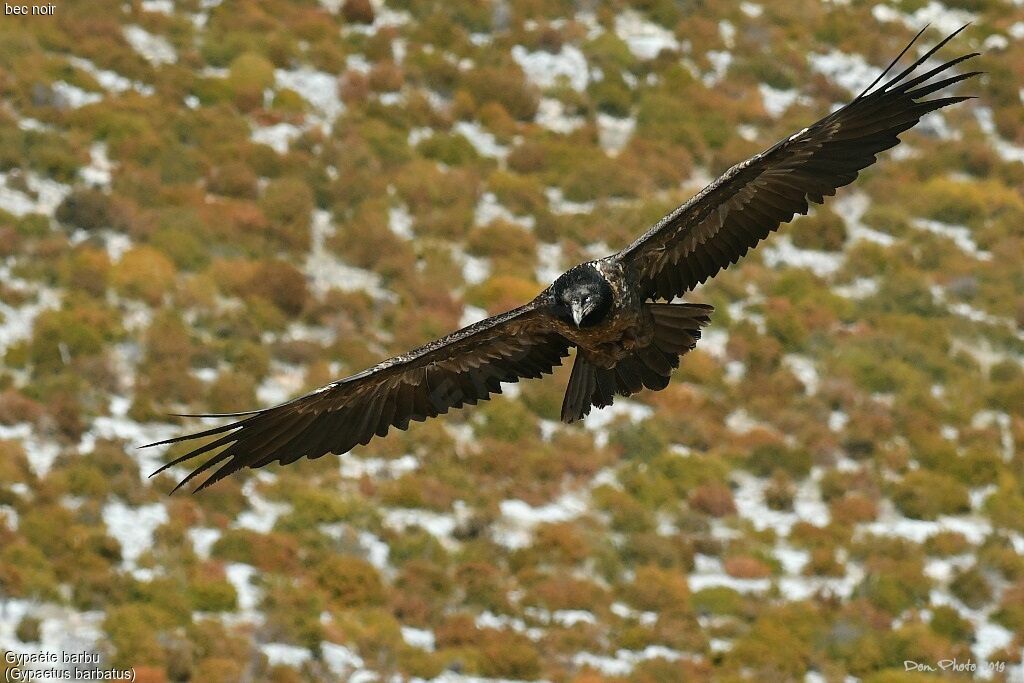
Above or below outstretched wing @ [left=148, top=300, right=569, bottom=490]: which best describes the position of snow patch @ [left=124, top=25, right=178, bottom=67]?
above

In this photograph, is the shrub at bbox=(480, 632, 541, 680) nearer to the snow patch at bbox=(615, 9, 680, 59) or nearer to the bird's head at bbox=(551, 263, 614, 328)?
the bird's head at bbox=(551, 263, 614, 328)

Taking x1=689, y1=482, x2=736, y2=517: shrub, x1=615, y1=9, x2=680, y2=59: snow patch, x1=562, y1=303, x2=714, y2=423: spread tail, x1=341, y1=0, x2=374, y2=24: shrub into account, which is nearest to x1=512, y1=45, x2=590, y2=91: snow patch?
x1=615, y1=9, x2=680, y2=59: snow patch

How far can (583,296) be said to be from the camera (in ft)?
36.3

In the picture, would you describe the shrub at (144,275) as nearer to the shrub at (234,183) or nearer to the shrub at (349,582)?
the shrub at (234,183)

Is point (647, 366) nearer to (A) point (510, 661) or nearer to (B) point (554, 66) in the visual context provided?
(A) point (510, 661)

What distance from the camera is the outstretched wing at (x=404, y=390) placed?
11984 mm

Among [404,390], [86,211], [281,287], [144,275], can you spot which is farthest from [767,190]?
[86,211]

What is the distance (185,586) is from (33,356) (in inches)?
194

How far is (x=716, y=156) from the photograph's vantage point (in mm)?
30812

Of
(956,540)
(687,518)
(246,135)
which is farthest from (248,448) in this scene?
(246,135)

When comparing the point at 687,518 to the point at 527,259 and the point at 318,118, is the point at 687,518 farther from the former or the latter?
the point at 318,118

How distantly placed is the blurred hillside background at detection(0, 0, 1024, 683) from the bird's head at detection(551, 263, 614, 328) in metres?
7.11

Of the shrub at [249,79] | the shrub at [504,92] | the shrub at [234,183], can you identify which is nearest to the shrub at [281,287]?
the shrub at [234,183]

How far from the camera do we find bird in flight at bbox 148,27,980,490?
37.4ft
